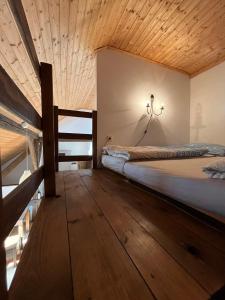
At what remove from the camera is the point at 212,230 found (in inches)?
30.6

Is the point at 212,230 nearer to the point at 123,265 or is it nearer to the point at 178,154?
the point at 123,265

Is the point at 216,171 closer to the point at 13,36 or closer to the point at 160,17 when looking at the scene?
the point at 160,17

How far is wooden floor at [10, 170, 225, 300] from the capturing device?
0.46m

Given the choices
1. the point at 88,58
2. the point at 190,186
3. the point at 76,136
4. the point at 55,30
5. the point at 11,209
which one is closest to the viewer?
the point at 11,209

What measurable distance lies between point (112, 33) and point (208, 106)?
230 cm

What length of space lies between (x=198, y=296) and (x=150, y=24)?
2990 millimetres

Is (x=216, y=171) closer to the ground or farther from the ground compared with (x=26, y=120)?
closer to the ground

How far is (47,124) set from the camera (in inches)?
50.3

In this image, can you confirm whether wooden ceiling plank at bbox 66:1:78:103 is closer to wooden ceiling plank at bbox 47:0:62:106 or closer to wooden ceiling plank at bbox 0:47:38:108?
wooden ceiling plank at bbox 47:0:62:106

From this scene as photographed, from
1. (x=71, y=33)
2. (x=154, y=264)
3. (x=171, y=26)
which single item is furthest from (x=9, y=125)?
(x=171, y=26)

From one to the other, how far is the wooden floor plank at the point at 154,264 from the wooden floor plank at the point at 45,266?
0.78 feet

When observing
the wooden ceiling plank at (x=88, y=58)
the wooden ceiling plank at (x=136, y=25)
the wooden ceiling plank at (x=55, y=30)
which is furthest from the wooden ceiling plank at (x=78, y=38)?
the wooden ceiling plank at (x=136, y=25)

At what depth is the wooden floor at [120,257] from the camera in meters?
0.46

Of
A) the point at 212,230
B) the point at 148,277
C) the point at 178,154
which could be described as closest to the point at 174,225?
the point at 212,230
